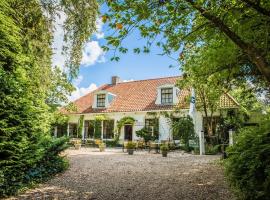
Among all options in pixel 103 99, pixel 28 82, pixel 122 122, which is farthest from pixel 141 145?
pixel 28 82

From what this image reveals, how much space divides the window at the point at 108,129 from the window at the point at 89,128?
4.22ft

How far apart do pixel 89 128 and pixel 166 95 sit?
9013mm

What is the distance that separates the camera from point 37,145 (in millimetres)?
7008

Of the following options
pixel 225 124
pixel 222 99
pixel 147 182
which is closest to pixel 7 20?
pixel 147 182

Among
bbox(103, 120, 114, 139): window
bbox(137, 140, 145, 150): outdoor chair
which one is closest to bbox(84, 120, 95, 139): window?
bbox(103, 120, 114, 139): window

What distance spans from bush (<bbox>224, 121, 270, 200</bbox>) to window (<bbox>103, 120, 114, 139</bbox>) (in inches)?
823

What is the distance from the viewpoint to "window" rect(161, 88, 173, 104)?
2308cm

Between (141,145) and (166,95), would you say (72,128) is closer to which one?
(141,145)

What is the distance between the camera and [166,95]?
2336 centimetres

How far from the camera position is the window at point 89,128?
26.1 meters

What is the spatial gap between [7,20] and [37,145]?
3.43 m

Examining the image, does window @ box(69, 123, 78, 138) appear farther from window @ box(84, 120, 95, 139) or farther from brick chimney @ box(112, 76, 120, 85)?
brick chimney @ box(112, 76, 120, 85)

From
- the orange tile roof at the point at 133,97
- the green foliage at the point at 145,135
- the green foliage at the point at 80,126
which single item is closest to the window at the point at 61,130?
the green foliage at the point at 80,126

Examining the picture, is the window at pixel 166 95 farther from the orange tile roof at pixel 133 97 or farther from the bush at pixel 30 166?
the bush at pixel 30 166
